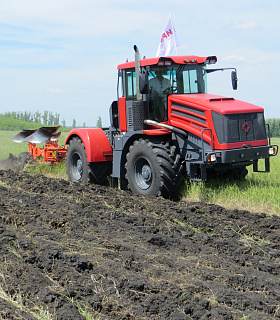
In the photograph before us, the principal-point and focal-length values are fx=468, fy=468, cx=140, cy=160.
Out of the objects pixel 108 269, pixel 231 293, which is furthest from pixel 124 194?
pixel 231 293

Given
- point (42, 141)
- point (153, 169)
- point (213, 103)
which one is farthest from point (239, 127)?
point (42, 141)

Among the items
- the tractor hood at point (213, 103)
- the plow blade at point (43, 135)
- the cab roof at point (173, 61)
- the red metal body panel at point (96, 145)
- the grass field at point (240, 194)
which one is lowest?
the grass field at point (240, 194)

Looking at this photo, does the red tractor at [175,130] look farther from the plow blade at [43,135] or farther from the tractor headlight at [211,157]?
the plow blade at [43,135]

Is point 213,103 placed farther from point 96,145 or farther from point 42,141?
point 42,141

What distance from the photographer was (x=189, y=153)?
28.3 feet

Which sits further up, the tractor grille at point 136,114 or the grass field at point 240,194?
the tractor grille at point 136,114

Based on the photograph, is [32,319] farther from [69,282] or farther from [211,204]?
[211,204]

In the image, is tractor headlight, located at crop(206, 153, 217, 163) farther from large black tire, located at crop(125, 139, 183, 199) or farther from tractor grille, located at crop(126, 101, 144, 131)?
tractor grille, located at crop(126, 101, 144, 131)

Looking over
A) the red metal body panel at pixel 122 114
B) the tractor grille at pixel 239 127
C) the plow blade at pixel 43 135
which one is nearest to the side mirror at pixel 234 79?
the tractor grille at pixel 239 127

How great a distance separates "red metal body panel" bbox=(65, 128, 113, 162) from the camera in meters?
10.2

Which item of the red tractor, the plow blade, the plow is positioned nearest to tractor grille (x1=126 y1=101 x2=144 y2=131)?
the red tractor

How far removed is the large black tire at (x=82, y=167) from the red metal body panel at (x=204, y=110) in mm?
2244

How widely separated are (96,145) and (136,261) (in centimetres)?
563

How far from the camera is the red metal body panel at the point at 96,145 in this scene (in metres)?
10.2
